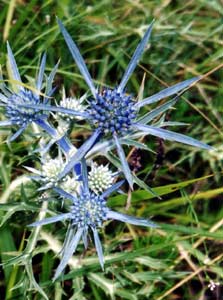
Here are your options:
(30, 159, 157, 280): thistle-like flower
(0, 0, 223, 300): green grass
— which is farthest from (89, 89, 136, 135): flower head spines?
(0, 0, 223, 300): green grass

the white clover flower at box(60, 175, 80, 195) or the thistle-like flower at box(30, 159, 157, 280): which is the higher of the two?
the white clover flower at box(60, 175, 80, 195)

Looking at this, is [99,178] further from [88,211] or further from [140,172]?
[140,172]

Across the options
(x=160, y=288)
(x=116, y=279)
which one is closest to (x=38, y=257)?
(x=116, y=279)

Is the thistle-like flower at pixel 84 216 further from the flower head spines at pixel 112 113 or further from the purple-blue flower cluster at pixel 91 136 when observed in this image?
the flower head spines at pixel 112 113

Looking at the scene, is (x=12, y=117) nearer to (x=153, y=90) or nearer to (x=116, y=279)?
(x=116, y=279)

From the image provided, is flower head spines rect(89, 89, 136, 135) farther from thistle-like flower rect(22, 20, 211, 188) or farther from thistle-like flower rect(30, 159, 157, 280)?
thistle-like flower rect(30, 159, 157, 280)

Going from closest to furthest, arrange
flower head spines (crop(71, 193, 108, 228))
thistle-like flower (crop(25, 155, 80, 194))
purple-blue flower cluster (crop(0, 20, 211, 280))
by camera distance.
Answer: purple-blue flower cluster (crop(0, 20, 211, 280))
flower head spines (crop(71, 193, 108, 228))
thistle-like flower (crop(25, 155, 80, 194))

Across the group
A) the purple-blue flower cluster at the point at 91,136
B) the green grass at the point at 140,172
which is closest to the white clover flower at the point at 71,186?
the purple-blue flower cluster at the point at 91,136
